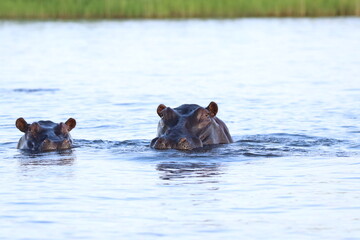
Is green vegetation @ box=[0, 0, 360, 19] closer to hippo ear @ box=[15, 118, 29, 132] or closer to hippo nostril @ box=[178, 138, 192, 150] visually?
hippo ear @ box=[15, 118, 29, 132]

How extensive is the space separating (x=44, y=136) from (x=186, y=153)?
1851 mm

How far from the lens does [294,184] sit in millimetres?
11297

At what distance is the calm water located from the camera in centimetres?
953

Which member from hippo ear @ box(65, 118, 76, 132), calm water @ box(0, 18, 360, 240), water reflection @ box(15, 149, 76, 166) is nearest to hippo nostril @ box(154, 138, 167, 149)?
calm water @ box(0, 18, 360, 240)

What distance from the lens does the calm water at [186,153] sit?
9531 mm

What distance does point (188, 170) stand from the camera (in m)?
12.2

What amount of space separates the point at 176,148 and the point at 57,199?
9.28 ft

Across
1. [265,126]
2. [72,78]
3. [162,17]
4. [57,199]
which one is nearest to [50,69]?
[72,78]

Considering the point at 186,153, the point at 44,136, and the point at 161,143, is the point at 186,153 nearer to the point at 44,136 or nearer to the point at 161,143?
the point at 161,143

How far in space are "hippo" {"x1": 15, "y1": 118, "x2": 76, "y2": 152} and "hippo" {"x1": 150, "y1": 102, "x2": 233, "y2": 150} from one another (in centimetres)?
110

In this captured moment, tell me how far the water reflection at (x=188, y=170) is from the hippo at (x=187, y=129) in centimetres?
53

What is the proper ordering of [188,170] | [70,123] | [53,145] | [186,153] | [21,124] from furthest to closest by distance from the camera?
[70,123] < [21,124] < [53,145] < [186,153] < [188,170]

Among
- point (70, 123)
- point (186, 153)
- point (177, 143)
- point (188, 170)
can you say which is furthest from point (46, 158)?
point (188, 170)

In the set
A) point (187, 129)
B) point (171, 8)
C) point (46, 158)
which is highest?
point (187, 129)
